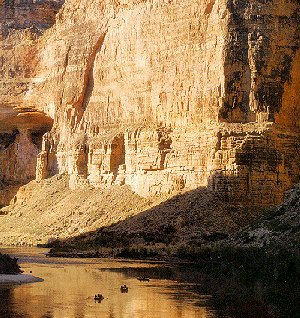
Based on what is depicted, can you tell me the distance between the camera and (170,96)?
71.6 metres

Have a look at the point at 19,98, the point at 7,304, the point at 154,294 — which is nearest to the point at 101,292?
the point at 154,294

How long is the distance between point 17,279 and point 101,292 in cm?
434

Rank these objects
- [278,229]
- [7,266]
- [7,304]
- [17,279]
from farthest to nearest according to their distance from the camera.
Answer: [278,229]
[7,266]
[17,279]
[7,304]

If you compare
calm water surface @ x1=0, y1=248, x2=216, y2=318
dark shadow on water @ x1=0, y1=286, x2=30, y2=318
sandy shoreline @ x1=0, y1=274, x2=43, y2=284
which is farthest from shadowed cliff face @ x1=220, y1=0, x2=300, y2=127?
dark shadow on water @ x1=0, y1=286, x2=30, y2=318

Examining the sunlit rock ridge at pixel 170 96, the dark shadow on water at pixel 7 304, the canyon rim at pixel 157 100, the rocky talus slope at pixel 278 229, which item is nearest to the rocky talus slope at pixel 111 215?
the canyon rim at pixel 157 100

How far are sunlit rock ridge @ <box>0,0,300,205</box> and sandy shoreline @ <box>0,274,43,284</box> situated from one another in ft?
98.2

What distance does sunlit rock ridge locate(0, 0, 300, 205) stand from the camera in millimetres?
66000

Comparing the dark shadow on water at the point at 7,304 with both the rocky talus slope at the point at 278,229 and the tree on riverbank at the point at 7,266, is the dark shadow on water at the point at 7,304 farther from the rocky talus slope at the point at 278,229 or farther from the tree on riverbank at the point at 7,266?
the rocky talus slope at the point at 278,229

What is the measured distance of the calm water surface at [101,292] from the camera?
26.2 meters

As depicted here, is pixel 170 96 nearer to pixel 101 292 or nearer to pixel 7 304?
pixel 101 292

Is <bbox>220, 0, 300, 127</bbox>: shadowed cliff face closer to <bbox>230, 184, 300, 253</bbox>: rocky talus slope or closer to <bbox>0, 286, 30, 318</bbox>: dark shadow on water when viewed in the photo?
<bbox>230, 184, 300, 253</bbox>: rocky talus slope

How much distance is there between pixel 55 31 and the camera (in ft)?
298

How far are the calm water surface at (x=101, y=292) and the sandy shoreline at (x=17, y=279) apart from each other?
0.47 m

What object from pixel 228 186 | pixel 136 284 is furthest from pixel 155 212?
pixel 136 284
